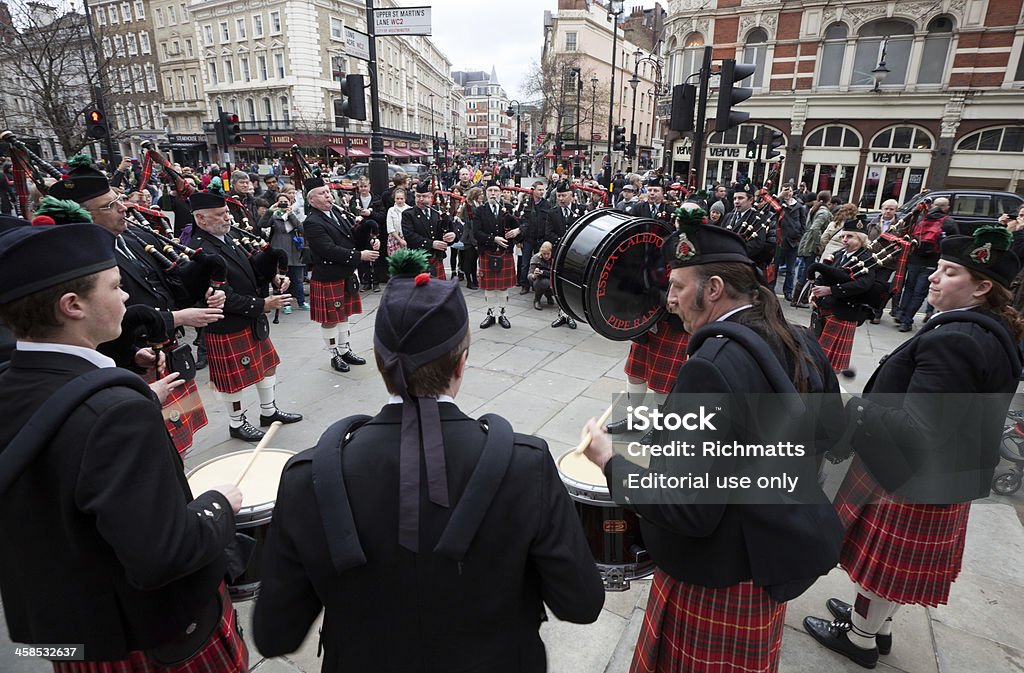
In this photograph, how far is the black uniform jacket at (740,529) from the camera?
1530mm

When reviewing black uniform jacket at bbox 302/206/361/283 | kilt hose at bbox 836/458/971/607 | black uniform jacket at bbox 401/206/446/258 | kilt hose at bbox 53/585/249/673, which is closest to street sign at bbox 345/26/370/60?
black uniform jacket at bbox 401/206/446/258

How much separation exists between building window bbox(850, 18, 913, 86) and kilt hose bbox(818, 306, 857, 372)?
76.4ft

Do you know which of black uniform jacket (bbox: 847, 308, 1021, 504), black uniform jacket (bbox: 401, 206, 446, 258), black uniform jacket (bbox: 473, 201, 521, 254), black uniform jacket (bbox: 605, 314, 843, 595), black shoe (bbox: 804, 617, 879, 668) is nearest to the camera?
black uniform jacket (bbox: 605, 314, 843, 595)

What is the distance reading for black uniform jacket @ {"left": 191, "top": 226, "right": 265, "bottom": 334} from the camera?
13.2 ft

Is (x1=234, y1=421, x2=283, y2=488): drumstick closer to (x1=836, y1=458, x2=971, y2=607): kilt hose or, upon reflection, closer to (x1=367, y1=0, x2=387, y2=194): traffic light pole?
(x1=836, y1=458, x2=971, y2=607): kilt hose

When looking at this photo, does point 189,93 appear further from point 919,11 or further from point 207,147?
point 919,11

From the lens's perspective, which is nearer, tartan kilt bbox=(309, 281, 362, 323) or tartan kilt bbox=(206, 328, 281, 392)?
tartan kilt bbox=(206, 328, 281, 392)

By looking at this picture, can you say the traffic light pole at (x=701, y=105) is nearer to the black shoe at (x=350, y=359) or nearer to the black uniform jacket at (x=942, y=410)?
the black uniform jacket at (x=942, y=410)

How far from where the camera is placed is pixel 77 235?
58.7 inches

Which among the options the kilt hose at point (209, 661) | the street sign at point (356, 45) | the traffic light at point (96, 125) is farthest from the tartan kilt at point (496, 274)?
the traffic light at point (96, 125)

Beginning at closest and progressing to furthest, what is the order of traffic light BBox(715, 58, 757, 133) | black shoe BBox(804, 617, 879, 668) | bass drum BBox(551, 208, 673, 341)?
1. black shoe BBox(804, 617, 879, 668)
2. bass drum BBox(551, 208, 673, 341)
3. traffic light BBox(715, 58, 757, 133)

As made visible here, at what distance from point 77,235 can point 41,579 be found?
3.10 ft

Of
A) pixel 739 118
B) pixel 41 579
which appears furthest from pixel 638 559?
pixel 739 118

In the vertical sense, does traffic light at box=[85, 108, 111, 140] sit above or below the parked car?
above
